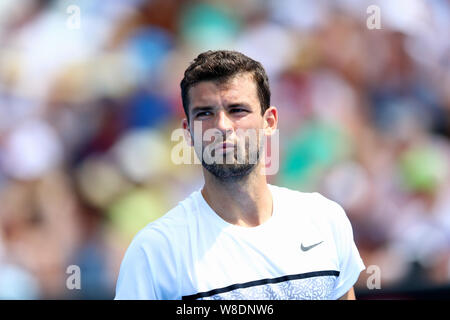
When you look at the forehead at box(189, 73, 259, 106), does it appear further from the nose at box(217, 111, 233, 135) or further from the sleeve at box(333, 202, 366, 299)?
the sleeve at box(333, 202, 366, 299)

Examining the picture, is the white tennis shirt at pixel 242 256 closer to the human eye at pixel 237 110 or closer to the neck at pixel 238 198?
the neck at pixel 238 198

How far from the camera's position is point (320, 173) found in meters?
4.29

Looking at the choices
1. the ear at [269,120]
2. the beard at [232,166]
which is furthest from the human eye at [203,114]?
the ear at [269,120]

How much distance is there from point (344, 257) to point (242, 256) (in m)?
0.51

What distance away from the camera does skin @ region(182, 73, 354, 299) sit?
2.08 metres

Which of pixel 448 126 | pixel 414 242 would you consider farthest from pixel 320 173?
pixel 448 126

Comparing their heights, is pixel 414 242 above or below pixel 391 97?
below

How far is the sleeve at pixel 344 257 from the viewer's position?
2.29m

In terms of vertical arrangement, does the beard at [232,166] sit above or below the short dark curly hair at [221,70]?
below

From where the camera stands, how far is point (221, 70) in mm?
2104

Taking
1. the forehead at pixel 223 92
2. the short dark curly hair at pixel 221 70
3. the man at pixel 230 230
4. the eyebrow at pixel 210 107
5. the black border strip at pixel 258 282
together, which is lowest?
the black border strip at pixel 258 282

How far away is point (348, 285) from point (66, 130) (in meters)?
2.71

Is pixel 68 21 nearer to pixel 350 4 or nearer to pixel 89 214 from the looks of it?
pixel 89 214

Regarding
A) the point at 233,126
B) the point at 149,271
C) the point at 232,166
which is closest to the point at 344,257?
the point at 232,166
